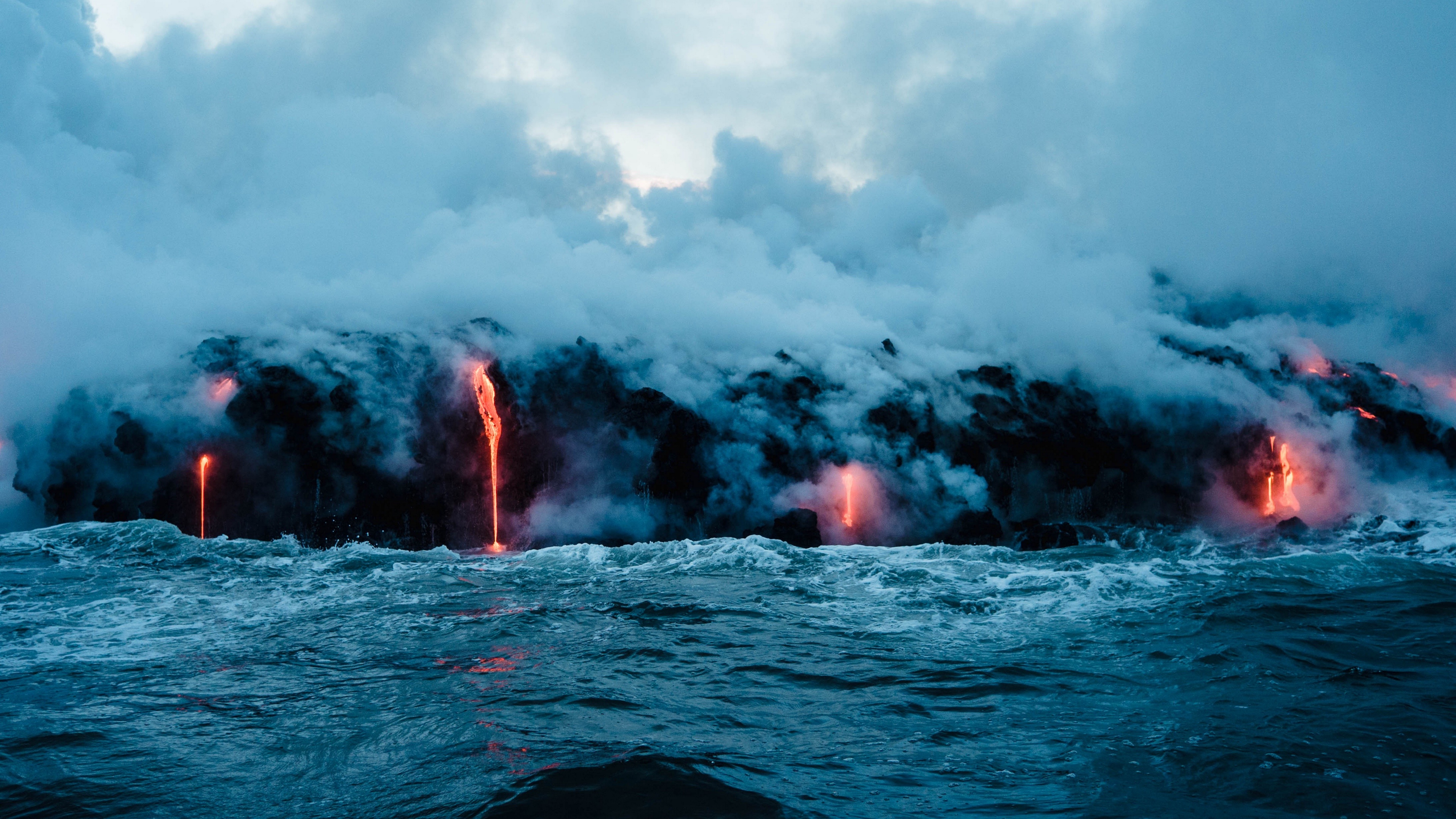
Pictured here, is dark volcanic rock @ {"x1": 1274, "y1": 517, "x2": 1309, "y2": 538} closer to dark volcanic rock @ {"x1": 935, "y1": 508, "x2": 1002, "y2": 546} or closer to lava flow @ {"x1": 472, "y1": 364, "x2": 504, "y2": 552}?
dark volcanic rock @ {"x1": 935, "y1": 508, "x2": 1002, "y2": 546}

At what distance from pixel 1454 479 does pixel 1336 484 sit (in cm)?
1143

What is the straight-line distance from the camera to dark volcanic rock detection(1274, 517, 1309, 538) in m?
51.5

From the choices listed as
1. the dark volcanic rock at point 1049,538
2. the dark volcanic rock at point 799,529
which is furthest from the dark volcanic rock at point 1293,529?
the dark volcanic rock at point 799,529

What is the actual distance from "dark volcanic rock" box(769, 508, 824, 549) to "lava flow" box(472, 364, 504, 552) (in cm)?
1715

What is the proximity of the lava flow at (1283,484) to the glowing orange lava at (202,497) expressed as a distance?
72755 mm

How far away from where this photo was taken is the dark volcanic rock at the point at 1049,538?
4881 cm

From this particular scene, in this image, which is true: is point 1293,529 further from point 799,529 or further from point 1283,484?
point 799,529

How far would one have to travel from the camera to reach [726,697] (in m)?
11.1

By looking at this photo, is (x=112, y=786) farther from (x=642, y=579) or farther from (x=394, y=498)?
(x=394, y=498)

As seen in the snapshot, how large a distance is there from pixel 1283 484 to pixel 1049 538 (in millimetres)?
25321

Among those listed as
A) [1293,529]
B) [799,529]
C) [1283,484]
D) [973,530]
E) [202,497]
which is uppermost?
[202,497]

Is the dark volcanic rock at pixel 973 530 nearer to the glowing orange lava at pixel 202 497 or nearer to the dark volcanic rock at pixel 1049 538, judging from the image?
the dark volcanic rock at pixel 1049 538

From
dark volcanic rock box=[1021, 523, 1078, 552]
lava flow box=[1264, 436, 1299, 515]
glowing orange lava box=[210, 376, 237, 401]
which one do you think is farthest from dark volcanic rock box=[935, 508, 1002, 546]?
glowing orange lava box=[210, 376, 237, 401]

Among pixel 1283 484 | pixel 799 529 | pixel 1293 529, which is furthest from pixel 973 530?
pixel 1283 484
